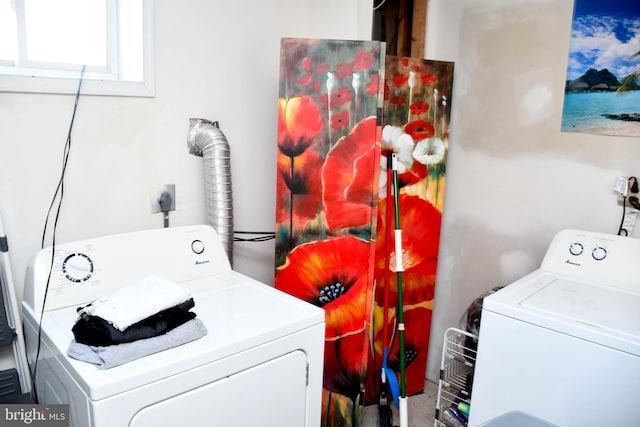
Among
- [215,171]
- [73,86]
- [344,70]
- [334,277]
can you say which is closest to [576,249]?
[334,277]

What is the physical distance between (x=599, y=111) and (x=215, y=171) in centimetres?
181

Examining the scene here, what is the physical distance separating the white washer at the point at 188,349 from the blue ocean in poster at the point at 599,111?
163cm

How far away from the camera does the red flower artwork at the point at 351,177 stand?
2178 millimetres

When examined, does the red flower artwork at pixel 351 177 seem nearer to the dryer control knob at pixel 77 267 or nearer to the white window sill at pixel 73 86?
the white window sill at pixel 73 86

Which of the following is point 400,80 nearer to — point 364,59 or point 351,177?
point 364,59

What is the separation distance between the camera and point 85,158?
1882mm

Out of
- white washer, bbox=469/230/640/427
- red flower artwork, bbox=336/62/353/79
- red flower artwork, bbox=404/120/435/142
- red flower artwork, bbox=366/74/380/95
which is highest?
red flower artwork, bbox=336/62/353/79

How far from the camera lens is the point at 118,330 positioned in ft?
4.33

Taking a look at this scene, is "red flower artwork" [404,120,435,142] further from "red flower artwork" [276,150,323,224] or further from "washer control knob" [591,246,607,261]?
"washer control knob" [591,246,607,261]

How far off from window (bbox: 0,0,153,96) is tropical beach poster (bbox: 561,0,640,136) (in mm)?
1966

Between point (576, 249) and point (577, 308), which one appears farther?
point (576, 249)

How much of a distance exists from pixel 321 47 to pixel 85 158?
1.10 meters

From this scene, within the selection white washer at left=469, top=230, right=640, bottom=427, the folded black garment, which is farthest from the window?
white washer at left=469, top=230, right=640, bottom=427

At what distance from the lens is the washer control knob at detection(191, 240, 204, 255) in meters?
1.97
